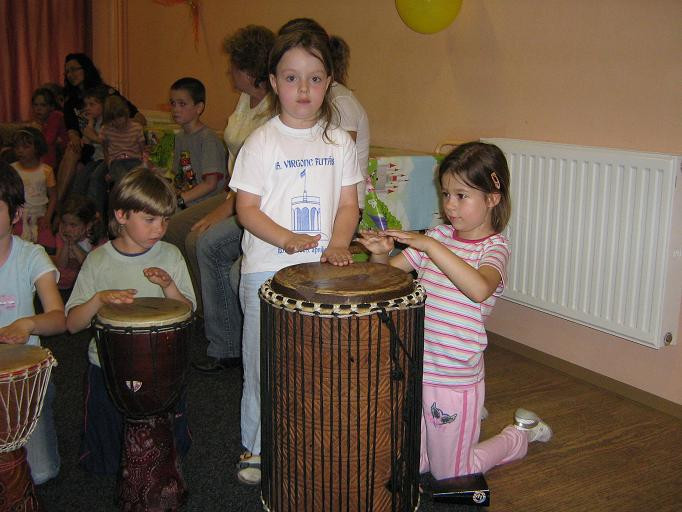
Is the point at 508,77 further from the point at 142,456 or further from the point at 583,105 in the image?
the point at 142,456

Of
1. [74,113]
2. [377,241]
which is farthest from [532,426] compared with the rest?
[74,113]

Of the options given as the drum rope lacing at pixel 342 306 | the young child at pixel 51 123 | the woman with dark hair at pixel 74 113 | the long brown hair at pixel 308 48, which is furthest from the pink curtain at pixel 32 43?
the drum rope lacing at pixel 342 306

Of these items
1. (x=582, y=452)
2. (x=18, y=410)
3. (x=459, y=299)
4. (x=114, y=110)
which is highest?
(x=114, y=110)

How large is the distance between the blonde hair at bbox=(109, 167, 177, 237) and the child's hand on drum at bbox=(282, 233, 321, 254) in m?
0.50

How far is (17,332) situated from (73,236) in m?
2.74

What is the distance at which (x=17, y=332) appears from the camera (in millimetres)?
1978

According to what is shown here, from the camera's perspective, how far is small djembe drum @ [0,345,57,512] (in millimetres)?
1850

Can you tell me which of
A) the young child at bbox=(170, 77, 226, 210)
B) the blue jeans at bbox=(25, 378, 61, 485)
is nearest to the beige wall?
the young child at bbox=(170, 77, 226, 210)

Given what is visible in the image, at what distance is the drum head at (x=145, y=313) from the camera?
2027mm

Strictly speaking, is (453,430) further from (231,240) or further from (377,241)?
(231,240)

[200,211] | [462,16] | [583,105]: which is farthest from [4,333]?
[462,16]

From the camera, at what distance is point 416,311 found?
1.88 m

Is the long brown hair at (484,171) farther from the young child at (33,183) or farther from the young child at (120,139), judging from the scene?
the young child at (33,183)

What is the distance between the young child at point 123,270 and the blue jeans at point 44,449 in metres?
0.10
